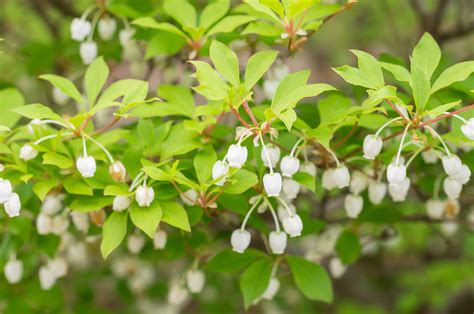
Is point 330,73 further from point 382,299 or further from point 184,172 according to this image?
point 184,172

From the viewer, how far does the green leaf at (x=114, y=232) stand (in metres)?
2.06

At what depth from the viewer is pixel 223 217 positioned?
110 inches

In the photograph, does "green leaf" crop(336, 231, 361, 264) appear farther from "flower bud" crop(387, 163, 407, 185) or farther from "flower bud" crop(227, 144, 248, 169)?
"flower bud" crop(227, 144, 248, 169)

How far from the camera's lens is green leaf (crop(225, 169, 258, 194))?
200 cm

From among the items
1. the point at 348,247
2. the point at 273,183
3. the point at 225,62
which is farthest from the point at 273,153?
the point at 348,247

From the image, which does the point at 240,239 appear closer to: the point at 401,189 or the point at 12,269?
the point at 401,189

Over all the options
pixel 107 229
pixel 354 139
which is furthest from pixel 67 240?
pixel 354 139

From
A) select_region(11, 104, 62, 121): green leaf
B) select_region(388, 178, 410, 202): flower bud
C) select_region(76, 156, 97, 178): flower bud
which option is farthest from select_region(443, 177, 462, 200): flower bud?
select_region(11, 104, 62, 121): green leaf

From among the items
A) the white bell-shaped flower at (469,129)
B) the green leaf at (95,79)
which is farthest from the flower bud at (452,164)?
the green leaf at (95,79)

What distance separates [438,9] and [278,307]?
2400 millimetres

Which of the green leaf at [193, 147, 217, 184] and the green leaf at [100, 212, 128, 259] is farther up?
the green leaf at [193, 147, 217, 184]

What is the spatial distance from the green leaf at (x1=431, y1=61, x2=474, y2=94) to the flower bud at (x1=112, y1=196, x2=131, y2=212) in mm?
916

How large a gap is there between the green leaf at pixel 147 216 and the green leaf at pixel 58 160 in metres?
0.23

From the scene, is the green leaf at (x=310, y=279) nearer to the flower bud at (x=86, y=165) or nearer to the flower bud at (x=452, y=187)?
the flower bud at (x=452, y=187)
